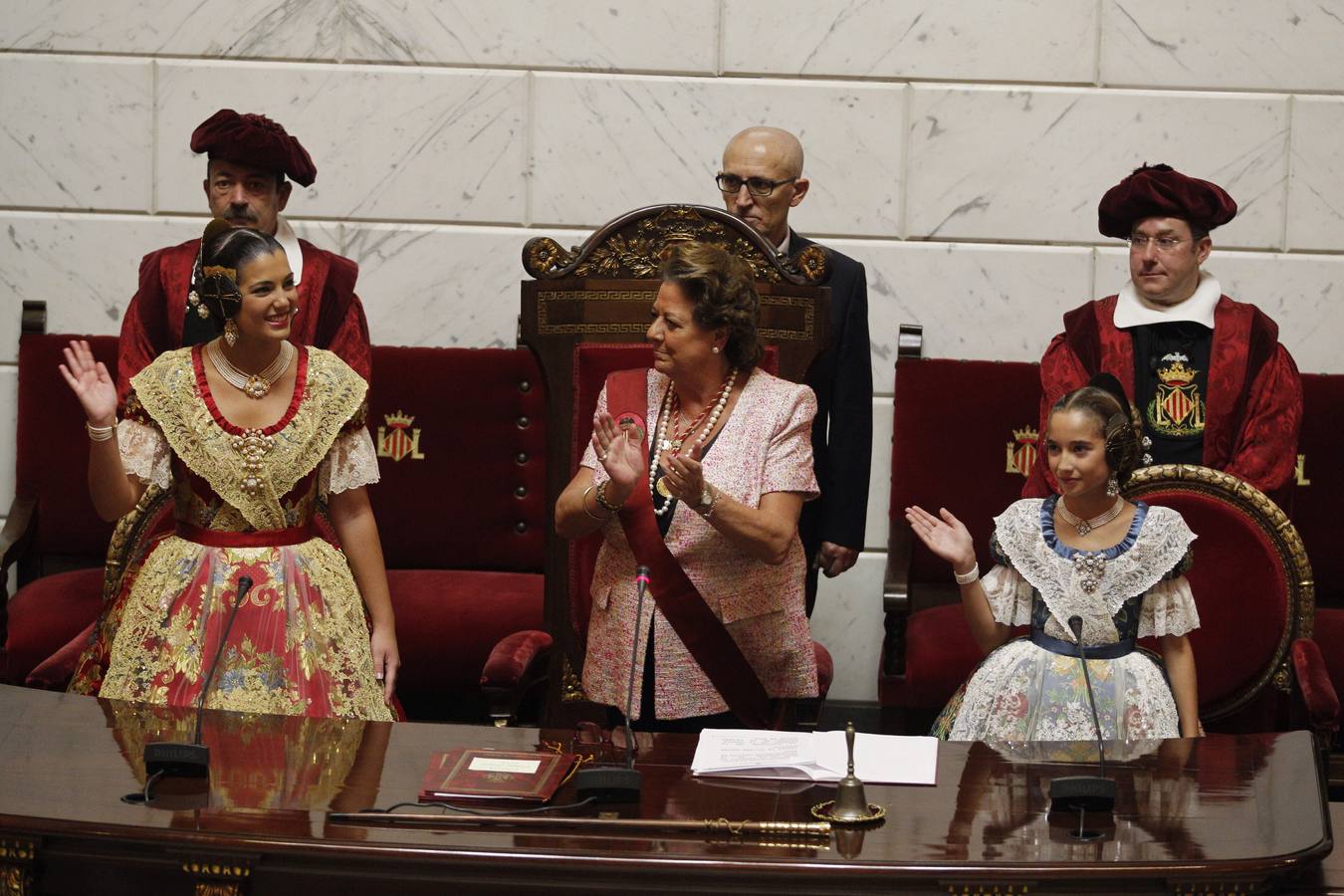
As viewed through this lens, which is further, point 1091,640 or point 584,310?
point 584,310

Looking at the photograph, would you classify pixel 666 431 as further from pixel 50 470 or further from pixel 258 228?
pixel 50 470

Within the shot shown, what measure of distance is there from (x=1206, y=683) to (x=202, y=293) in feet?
7.32

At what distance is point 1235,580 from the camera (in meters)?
3.72

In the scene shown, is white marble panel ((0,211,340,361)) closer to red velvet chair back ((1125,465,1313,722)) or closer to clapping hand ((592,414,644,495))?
clapping hand ((592,414,644,495))

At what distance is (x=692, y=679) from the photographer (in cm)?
335

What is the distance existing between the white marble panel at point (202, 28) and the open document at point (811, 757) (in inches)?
117

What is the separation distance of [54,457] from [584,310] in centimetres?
191

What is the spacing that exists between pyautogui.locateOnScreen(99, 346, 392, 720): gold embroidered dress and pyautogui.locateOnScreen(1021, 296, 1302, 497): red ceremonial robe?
1.61 meters

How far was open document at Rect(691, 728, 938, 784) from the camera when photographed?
2.70 meters

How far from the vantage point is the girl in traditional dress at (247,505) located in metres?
3.25

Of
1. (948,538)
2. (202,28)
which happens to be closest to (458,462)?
(202,28)

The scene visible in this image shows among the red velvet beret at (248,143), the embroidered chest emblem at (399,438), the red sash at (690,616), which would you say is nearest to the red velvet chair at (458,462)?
the embroidered chest emblem at (399,438)

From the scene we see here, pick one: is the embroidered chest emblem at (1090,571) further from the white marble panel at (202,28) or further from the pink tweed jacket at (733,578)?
the white marble panel at (202,28)

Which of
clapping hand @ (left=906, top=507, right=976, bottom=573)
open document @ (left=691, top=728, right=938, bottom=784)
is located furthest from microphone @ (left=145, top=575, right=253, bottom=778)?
clapping hand @ (left=906, top=507, right=976, bottom=573)
